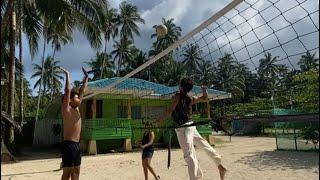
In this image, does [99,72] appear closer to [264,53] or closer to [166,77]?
[166,77]

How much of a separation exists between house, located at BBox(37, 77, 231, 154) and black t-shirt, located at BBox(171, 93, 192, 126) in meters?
10.7

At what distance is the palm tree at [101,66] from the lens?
51.5 metres

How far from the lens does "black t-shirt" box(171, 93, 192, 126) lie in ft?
19.7

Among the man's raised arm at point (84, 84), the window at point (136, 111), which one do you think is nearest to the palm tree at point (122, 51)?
the window at point (136, 111)

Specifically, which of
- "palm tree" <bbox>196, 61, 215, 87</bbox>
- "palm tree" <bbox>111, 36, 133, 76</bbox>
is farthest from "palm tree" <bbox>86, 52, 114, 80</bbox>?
"palm tree" <bbox>196, 61, 215, 87</bbox>

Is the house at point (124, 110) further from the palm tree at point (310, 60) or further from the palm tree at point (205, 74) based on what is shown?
the palm tree at point (310, 60)

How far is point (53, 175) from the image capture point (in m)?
12.4

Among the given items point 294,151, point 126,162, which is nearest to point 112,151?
point 126,162

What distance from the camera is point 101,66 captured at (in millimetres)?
51500

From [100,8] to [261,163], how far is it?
911cm

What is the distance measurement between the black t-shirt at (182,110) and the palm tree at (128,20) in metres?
41.2

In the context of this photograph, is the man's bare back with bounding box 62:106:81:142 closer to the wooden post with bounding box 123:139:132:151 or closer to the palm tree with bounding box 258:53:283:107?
the palm tree with bounding box 258:53:283:107

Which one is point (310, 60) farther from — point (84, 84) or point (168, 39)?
point (168, 39)

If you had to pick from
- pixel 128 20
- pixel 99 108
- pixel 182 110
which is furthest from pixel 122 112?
pixel 128 20
